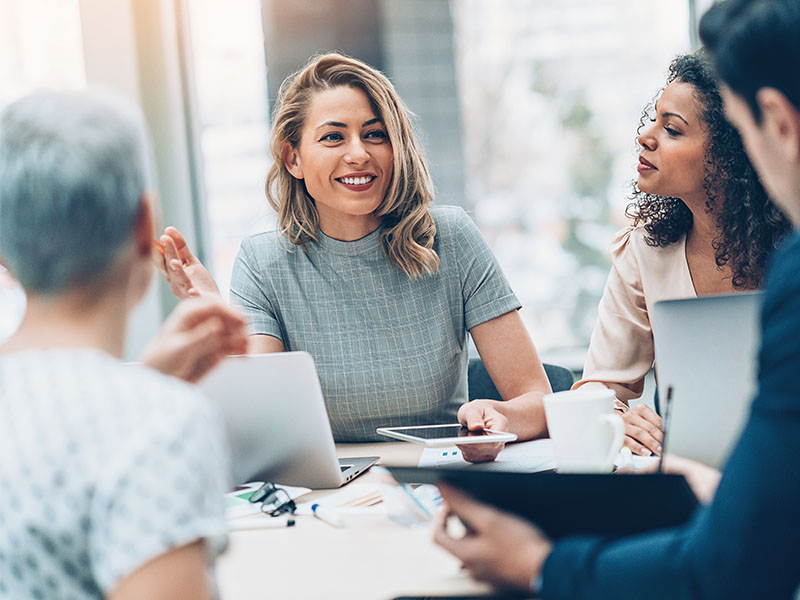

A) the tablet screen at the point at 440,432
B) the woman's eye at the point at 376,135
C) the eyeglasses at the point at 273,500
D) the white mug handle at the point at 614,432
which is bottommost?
the eyeglasses at the point at 273,500

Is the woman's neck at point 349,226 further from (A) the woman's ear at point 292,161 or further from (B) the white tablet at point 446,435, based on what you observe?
(B) the white tablet at point 446,435

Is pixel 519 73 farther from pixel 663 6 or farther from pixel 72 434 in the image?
pixel 72 434

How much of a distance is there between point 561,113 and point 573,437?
230cm

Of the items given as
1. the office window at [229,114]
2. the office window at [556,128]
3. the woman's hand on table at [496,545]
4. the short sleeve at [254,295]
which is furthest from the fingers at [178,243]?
the office window at [556,128]

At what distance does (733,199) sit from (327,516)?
1249 millimetres

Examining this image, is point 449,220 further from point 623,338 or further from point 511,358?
point 623,338

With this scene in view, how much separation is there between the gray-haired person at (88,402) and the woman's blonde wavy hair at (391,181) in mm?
1294

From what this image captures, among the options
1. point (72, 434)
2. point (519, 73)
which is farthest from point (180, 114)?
point (72, 434)

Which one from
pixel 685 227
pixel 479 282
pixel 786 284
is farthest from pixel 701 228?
pixel 786 284

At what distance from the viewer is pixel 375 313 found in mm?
2098

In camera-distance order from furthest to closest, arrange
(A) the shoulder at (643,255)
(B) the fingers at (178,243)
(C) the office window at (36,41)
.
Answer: (C) the office window at (36,41) → (A) the shoulder at (643,255) → (B) the fingers at (178,243)

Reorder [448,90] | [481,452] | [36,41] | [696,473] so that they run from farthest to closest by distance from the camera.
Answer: [448,90]
[36,41]
[481,452]
[696,473]

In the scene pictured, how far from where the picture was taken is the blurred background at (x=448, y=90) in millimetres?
3277

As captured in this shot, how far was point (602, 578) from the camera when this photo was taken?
0.84 metres
